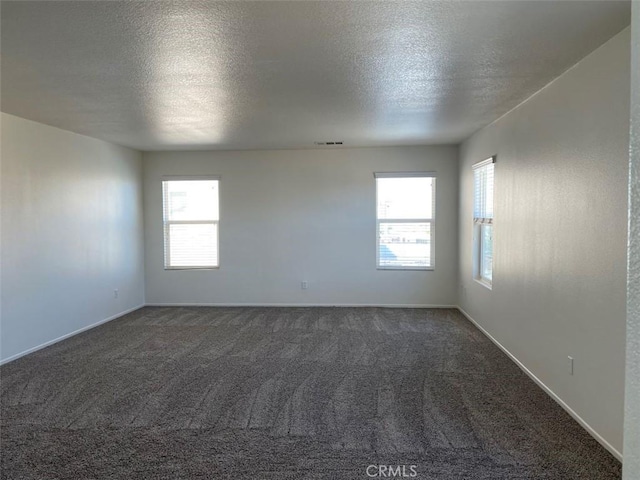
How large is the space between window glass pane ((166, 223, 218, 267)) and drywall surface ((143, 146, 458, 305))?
0.48 feet

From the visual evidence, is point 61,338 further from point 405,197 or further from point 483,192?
point 483,192

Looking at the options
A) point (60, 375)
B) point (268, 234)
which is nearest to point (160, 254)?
point (268, 234)

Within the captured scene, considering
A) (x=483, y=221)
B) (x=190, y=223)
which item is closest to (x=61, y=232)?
(x=190, y=223)

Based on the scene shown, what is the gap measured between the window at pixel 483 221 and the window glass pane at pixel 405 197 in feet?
3.37

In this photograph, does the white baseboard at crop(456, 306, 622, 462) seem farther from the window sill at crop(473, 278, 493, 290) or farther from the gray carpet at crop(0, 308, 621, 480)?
the window sill at crop(473, 278, 493, 290)

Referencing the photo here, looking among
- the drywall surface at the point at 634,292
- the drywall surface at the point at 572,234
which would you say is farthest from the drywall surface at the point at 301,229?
the drywall surface at the point at 634,292

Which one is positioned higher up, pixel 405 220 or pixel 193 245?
pixel 405 220

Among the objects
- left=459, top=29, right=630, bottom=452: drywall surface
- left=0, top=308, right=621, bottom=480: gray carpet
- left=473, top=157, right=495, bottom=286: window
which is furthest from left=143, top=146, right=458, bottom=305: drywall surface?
left=459, top=29, right=630, bottom=452: drywall surface

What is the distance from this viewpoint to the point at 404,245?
631 centimetres

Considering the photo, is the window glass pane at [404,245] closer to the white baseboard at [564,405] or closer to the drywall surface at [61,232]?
the white baseboard at [564,405]

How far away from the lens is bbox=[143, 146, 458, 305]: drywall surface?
6207 millimetres

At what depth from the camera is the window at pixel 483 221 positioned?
4797mm

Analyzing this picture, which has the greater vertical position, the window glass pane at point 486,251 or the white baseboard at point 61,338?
the window glass pane at point 486,251

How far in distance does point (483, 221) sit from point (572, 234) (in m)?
2.20
